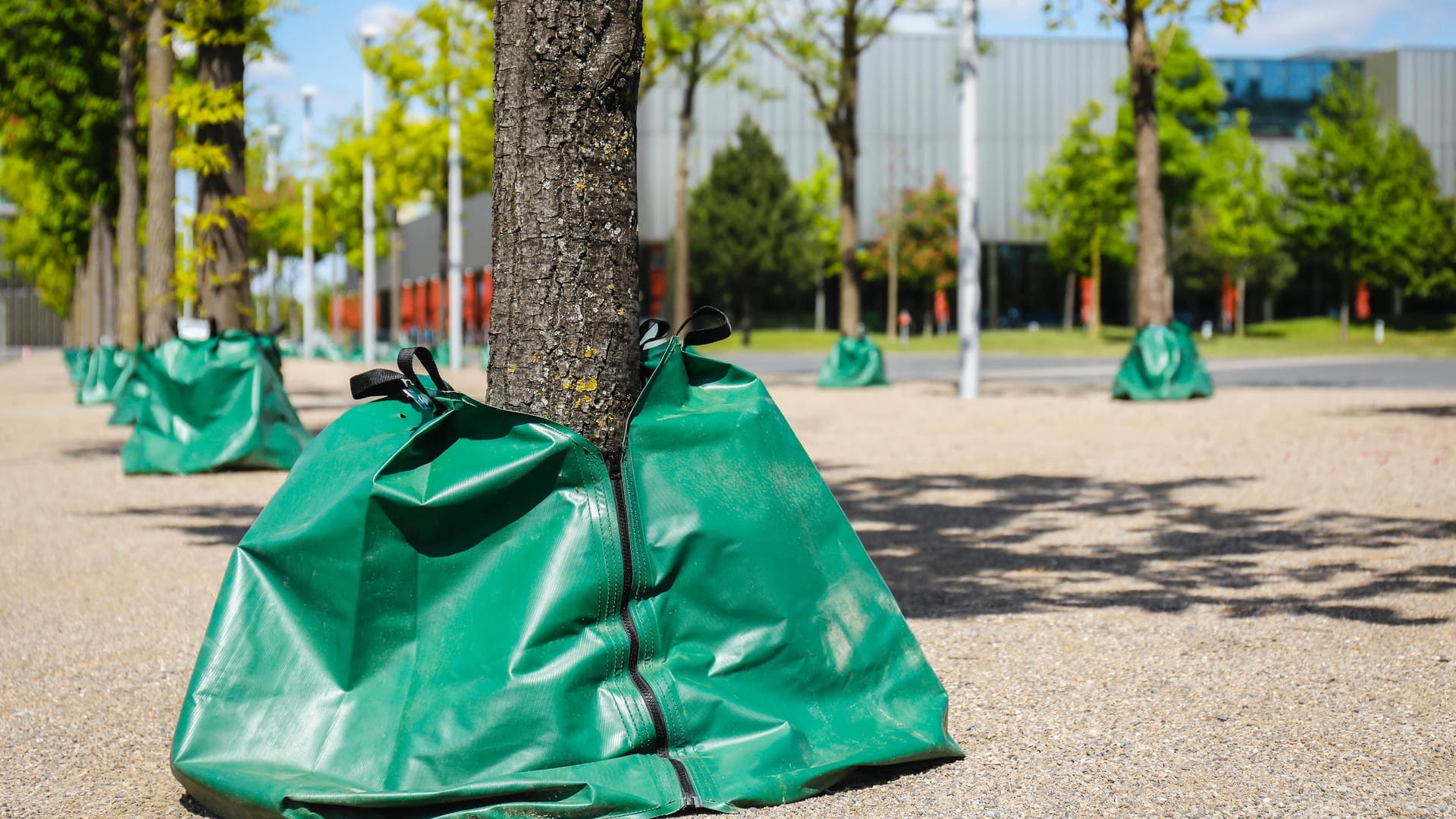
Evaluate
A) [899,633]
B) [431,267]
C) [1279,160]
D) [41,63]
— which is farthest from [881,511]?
[431,267]

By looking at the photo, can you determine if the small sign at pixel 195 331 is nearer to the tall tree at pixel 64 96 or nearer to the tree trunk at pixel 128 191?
the tree trunk at pixel 128 191

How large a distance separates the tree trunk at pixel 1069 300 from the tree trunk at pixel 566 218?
52196mm

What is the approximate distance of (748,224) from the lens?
53.6 meters

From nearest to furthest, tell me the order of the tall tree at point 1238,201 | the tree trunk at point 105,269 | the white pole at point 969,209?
the white pole at point 969,209 < the tree trunk at point 105,269 < the tall tree at point 1238,201

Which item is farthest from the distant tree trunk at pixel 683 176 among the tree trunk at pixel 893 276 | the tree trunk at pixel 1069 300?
the tree trunk at pixel 1069 300

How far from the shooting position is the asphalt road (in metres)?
21.4

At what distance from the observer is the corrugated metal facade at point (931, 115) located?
57.0 metres

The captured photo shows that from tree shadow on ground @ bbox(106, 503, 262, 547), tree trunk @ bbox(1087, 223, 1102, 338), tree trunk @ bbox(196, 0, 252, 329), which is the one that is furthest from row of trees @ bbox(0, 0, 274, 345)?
tree trunk @ bbox(1087, 223, 1102, 338)

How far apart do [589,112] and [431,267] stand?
7449cm

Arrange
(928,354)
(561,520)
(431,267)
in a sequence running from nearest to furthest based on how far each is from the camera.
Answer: (561,520) < (928,354) < (431,267)

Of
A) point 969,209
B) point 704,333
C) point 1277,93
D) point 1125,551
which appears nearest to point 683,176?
point 969,209

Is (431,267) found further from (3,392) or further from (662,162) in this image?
(3,392)

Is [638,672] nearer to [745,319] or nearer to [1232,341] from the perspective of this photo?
[1232,341]

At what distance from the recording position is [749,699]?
312 cm
